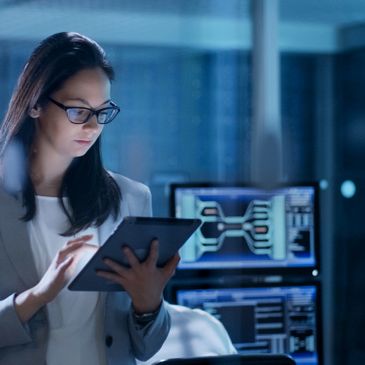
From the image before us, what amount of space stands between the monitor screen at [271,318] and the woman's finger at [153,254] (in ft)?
2.62

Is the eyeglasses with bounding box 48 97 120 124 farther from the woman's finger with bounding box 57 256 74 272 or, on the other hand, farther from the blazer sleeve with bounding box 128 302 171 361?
the blazer sleeve with bounding box 128 302 171 361

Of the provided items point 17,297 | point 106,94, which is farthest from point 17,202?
point 106,94

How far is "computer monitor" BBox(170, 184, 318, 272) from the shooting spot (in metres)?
2.47

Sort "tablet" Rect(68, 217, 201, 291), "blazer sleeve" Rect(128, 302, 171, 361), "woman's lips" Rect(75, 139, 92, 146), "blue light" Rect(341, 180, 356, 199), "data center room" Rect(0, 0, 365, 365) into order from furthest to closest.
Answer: "blue light" Rect(341, 180, 356, 199)
"data center room" Rect(0, 0, 365, 365)
"woman's lips" Rect(75, 139, 92, 146)
"blazer sleeve" Rect(128, 302, 171, 361)
"tablet" Rect(68, 217, 201, 291)

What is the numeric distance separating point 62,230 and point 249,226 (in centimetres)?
86

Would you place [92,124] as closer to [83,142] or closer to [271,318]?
[83,142]

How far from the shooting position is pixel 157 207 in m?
2.19

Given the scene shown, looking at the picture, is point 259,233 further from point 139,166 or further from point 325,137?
point 325,137

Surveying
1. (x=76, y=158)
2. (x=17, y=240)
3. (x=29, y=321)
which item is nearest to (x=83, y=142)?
(x=76, y=158)

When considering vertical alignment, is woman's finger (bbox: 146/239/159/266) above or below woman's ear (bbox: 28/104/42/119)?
below

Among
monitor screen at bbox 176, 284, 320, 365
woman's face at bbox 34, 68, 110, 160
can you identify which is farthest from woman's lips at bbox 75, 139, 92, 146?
monitor screen at bbox 176, 284, 320, 365

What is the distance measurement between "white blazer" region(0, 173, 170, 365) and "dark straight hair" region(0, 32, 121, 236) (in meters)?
0.05

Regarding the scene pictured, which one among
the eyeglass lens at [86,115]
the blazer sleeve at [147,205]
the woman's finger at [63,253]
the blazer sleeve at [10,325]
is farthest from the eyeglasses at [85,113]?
the blazer sleeve at [10,325]

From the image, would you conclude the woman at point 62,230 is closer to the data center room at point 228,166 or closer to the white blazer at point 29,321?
the white blazer at point 29,321
